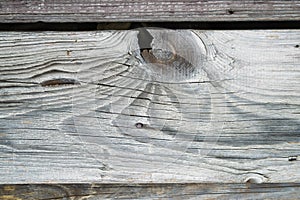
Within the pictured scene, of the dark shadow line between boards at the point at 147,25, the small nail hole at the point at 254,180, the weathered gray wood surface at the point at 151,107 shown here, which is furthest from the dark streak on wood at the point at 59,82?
the small nail hole at the point at 254,180

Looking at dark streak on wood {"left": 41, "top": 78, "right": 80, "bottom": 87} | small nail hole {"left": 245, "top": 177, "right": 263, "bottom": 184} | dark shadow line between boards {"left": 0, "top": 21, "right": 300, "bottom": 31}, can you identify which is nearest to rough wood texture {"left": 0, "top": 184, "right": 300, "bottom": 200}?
small nail hole {"left": 245, "top": 177, "right": 263, "bottom": 184}

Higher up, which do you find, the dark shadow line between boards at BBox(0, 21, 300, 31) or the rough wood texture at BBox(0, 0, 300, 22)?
the rough wood texture at BBox(0, 0, 300, 22)

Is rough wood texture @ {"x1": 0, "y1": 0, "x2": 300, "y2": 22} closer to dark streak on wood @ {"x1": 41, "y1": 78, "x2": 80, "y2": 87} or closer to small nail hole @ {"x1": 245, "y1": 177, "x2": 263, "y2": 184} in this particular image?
dark streak on wood @ {"x1": 41, "y1": 78, "x2": 80, "y2": 87}

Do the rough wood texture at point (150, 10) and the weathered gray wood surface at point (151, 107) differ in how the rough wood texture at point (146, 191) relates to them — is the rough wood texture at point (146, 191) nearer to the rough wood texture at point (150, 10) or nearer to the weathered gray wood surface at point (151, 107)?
the weathered gray wood surface at point (151, 107)

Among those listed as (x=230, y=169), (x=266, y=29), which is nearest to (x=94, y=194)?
(x=230, y=169)

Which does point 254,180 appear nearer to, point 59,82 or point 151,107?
point 151,107
